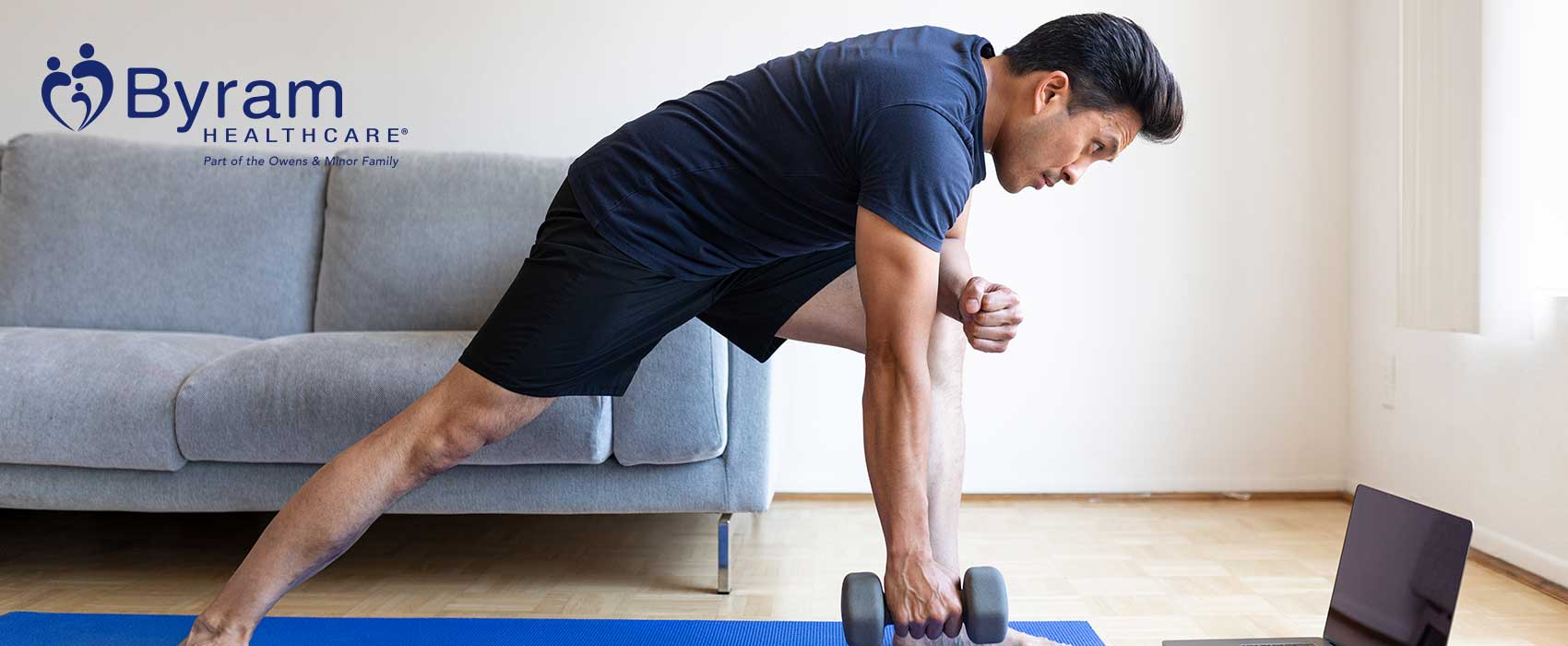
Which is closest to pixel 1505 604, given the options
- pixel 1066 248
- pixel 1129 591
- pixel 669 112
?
pixel 1129 591

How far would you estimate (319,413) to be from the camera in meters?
1.87

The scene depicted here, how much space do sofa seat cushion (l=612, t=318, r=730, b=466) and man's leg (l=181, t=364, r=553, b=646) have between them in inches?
17.5

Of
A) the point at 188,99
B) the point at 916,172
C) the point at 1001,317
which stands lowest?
the point at 1001,317

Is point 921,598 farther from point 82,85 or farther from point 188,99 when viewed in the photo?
point 82,85

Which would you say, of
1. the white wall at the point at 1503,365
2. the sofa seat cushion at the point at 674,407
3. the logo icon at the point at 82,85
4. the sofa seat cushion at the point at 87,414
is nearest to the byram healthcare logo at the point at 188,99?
the logo icon at the point at 82,85

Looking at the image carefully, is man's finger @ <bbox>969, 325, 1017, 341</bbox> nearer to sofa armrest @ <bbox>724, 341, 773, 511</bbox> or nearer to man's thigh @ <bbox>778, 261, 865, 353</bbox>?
man's thigh @ <bbox>778, 261, 865, 353</bbox>

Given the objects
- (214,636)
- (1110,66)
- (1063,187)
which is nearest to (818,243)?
(1110,66)

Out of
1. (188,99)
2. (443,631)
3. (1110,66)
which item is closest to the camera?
(1110,66)

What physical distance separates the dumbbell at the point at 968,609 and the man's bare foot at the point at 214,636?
805 mm

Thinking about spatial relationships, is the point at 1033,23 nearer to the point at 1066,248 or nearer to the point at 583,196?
the point at 1066,248

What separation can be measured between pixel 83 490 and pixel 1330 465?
281cm

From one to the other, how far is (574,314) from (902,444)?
467 mm

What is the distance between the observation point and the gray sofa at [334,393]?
6.17 ft

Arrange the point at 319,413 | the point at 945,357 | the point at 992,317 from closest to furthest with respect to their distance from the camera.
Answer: the point at 992,317 < the point at 945,357 < the point at 319,413
